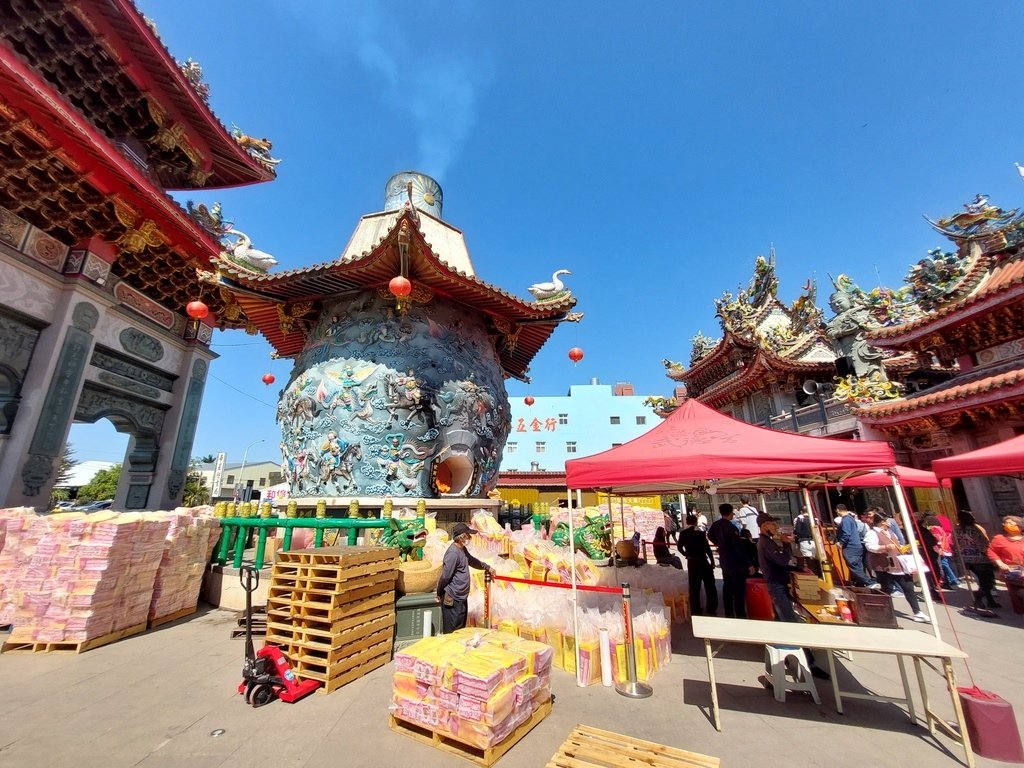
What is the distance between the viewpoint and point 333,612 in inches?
166

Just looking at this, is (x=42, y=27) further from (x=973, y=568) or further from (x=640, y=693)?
(x=973, y=568)

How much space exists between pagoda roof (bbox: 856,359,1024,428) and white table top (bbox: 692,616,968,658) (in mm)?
9102

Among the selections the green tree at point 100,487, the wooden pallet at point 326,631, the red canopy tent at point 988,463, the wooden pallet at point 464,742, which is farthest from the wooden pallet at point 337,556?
the green tree at point 100,487

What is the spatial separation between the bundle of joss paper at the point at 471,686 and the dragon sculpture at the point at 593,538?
7.99 m

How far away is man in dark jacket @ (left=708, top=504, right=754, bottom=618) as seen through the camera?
6.11 meters

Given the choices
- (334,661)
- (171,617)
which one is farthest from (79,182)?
(334,661)

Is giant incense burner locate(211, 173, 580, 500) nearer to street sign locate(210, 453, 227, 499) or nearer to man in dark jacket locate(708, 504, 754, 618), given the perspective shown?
man in dark jacket locate(708, 504, 754, 618)

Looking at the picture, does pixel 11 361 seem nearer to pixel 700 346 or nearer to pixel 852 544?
pixel 852 544

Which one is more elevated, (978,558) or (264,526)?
(264,526)

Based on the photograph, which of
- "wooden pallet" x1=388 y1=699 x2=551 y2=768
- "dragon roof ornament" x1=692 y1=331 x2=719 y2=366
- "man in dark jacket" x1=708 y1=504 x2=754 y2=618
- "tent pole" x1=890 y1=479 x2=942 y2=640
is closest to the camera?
"wooden pallet" x1=388 y1=699 x2=551 y2=768

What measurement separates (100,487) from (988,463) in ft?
196

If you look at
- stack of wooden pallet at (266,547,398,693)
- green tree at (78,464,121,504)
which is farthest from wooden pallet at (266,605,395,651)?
green tree at (78,464,121,504)

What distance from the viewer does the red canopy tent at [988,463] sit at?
5.76 metres

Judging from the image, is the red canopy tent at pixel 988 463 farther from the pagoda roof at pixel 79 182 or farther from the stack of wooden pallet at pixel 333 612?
the pagoda roof at pixel 79 182
